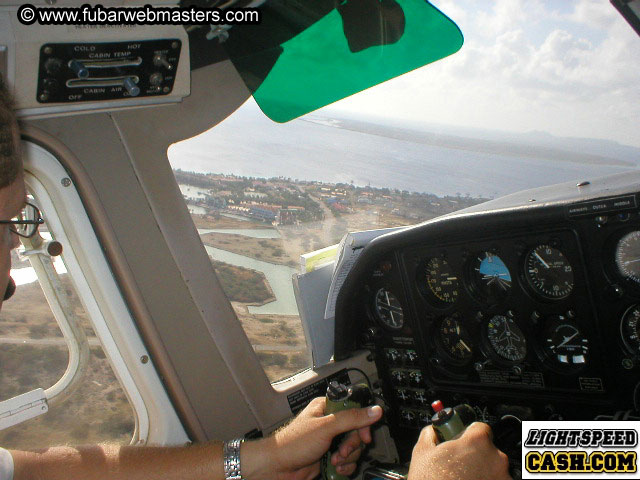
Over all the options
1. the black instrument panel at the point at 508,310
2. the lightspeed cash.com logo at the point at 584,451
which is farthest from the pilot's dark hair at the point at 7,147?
the lightspeed cash.com logo at the point at 584,451

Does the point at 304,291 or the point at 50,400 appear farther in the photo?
the point at 304,291

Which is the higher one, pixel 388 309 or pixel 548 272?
pixel 548 272

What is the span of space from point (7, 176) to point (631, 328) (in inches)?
86.8

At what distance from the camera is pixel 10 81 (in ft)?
5.57

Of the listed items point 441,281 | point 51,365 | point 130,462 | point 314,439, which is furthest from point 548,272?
point 51,365

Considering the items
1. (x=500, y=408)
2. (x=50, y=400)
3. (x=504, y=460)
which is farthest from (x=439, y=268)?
(x=50, y=400)

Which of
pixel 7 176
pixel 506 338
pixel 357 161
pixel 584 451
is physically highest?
pixel 7 176

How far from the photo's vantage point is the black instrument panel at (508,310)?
7.19 ft

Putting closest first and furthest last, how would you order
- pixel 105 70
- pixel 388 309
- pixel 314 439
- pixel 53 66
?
pixel 53 66, pixel 105 70, pixel 314 439, pixel 388 309

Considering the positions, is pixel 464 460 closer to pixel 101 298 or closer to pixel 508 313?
pixel 508 313

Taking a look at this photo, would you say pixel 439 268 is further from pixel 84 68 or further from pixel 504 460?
pixel 84 68

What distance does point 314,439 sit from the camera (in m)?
1.94

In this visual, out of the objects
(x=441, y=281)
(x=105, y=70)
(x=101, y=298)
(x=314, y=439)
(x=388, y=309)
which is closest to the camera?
(x=105, y=70)

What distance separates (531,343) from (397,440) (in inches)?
39.5
